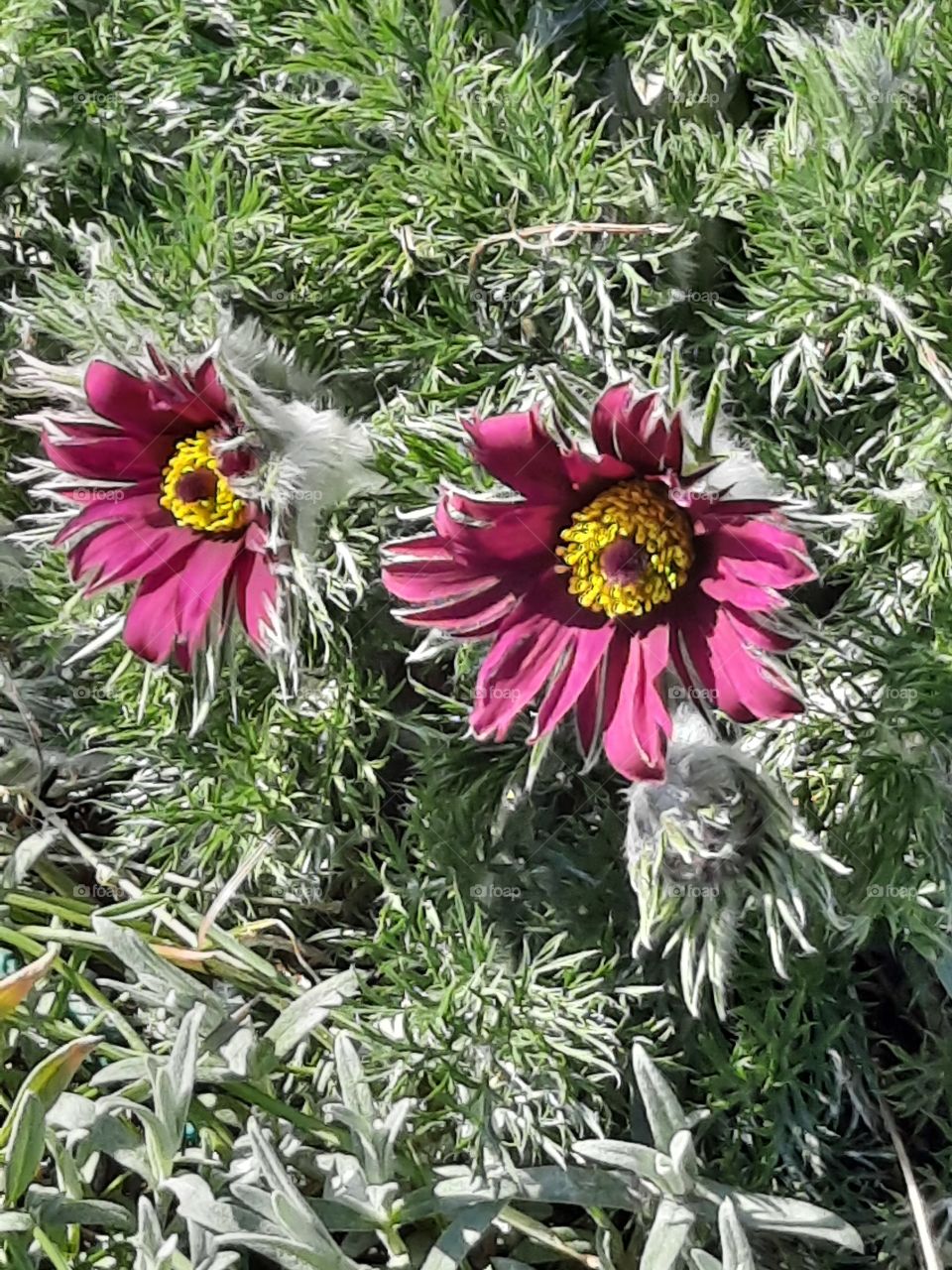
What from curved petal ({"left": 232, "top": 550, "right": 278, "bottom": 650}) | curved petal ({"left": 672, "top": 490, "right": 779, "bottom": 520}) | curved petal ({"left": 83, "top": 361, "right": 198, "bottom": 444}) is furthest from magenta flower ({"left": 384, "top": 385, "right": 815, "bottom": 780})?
curved petal ({"left": 83, "top": 361, "right": 198, "bottom": 444})

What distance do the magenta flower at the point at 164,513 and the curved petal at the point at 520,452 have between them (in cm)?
22

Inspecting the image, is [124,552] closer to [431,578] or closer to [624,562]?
[431,578]

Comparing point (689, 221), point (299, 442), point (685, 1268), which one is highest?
point (689, 221)

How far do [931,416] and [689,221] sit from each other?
0.27 meters

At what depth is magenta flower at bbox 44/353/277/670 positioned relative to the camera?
1.11 meters

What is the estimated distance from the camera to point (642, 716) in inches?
39.4

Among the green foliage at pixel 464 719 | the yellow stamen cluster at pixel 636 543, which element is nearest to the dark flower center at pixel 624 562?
the yellow stamen cluster at pixel 636 543

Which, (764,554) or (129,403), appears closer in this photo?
(764,554)

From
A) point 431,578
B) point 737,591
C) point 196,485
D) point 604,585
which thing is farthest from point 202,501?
point 737,591

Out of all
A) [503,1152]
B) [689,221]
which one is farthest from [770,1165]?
[689,221]

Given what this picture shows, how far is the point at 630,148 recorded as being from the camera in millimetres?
1212

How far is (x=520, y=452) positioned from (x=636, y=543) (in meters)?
0.11

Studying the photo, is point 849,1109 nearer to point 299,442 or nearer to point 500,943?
point 500,943

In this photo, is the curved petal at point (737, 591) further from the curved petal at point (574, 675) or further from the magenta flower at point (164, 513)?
the magenta flower at point (164, 513)
